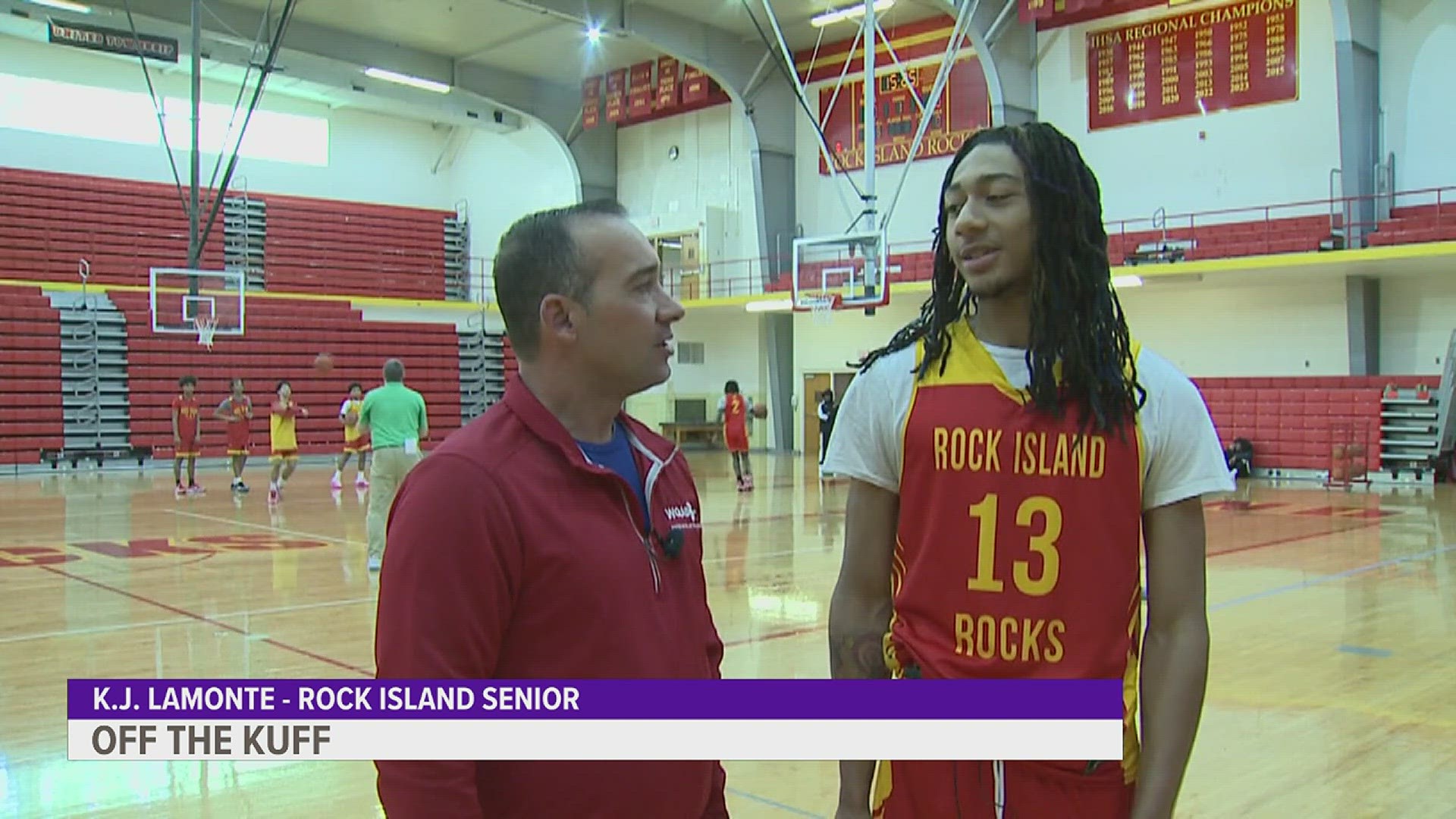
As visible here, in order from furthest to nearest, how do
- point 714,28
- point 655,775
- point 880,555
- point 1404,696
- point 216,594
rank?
1. point 714,28
2. point 216,594
3. point 1404,696
4. point 880,555
5. point 655,775

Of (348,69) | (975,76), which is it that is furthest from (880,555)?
(348,69)

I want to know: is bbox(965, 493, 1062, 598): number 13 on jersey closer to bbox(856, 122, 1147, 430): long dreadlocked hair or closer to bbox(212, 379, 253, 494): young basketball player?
bbox(856, 122, 1147, 430): long dreadlocked hair

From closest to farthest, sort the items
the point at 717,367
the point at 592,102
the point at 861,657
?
the point at 861,657 < the point at 592,102 < the point at 717,367

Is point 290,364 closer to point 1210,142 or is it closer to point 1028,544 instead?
point 1210,142

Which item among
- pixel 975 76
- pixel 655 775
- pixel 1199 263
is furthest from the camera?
pixel 975 76

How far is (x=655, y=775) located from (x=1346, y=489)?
695 inches

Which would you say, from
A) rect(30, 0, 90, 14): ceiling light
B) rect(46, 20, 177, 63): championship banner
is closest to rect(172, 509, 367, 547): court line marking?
rect(46, 20, 177, 63): championship banner

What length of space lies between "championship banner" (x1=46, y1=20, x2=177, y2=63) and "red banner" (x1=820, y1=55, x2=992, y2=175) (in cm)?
1287

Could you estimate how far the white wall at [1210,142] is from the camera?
18750 mm

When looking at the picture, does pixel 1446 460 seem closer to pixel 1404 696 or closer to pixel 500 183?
pixel 1404 696

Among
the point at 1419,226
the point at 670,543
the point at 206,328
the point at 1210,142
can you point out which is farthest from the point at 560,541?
the point at 1210,142

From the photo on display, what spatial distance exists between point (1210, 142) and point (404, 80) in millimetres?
16642

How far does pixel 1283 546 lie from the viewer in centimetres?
1052

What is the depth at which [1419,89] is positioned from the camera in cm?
1809
